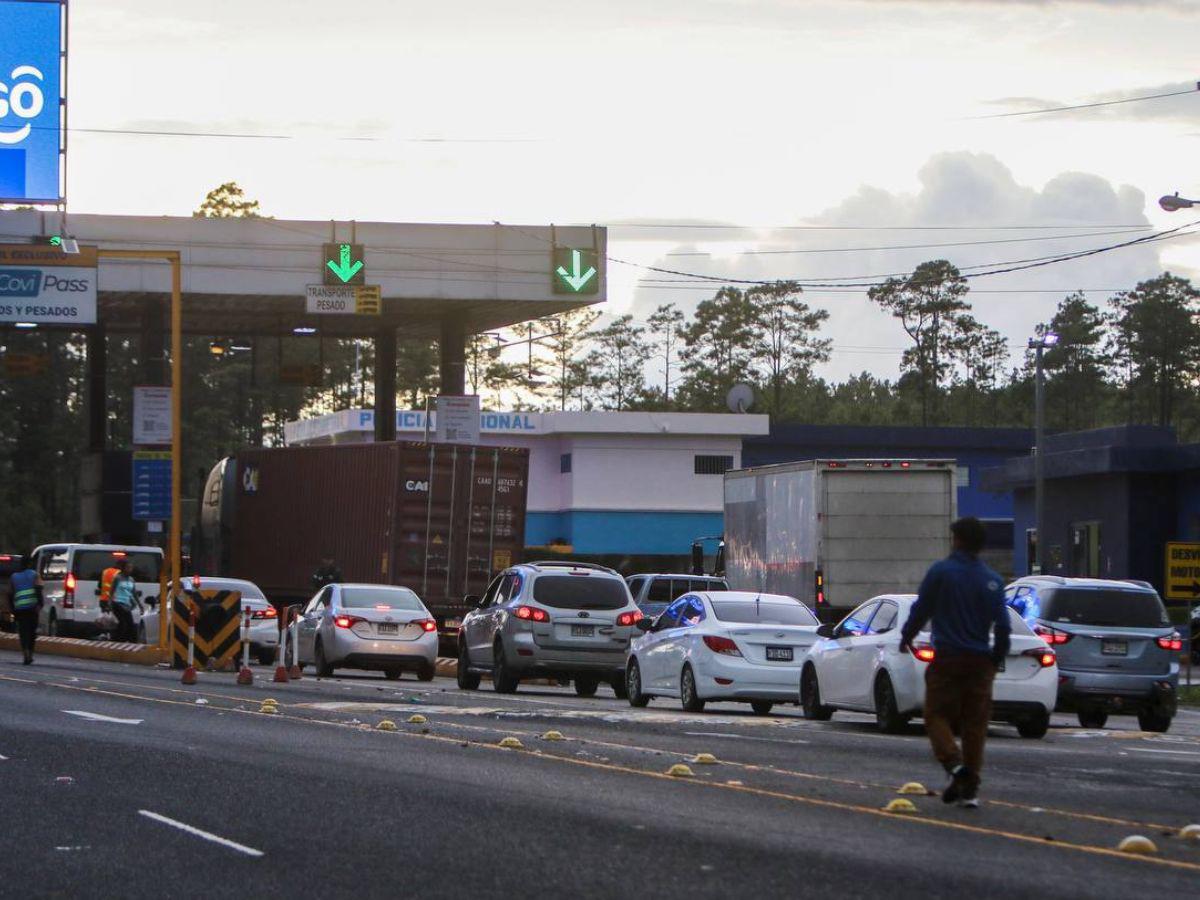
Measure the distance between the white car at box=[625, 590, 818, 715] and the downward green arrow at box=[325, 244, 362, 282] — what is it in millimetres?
21722

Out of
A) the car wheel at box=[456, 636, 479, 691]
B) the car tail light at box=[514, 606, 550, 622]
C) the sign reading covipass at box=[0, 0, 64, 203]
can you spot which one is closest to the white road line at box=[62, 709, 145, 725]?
the car tail light at box=[514, 606, 550, 622]

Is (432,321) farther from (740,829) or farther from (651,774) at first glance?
(740,829)

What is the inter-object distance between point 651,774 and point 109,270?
1444 inches

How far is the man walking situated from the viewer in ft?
42.6

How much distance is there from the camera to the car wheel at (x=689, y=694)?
24547mm

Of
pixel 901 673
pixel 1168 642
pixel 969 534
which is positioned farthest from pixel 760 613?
pixel 969 534

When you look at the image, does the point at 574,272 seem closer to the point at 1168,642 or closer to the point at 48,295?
the point at 48,295

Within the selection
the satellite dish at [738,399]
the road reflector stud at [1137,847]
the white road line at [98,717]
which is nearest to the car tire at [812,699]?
the white road line at [98,717]

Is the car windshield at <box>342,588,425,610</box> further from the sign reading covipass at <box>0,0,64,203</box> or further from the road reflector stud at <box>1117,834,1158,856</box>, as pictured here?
the road reflector stud at <box>1117,834,1158,856</box>

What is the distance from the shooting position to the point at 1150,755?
62.0 ft

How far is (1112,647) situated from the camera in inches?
965

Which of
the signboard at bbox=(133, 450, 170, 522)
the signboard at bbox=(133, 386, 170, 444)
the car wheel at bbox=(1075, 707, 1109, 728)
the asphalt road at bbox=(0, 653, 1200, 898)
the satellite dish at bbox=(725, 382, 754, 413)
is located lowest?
the car wheel at bbox=(1075, 707, 1109, 728)

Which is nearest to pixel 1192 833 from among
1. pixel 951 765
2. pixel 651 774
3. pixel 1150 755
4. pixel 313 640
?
pixel 951 765

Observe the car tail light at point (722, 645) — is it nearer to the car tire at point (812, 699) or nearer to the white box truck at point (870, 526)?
the car tire at point (812, 699)
